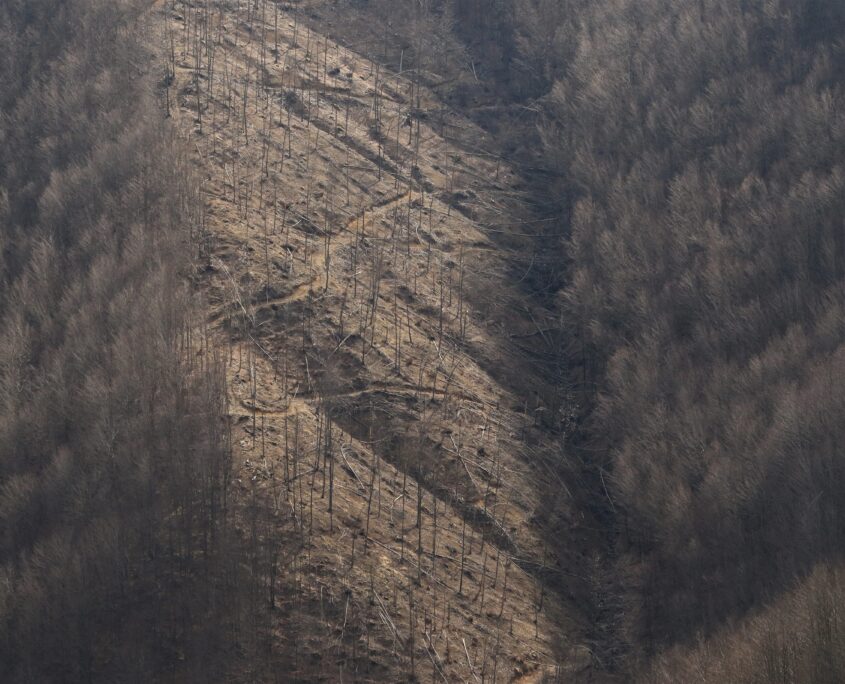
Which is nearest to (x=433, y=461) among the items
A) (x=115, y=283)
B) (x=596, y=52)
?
(x=115, y=283)

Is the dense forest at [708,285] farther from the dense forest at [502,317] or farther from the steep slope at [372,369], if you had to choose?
the steep slope at [372,369]

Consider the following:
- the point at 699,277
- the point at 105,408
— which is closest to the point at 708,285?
the point at 699,277

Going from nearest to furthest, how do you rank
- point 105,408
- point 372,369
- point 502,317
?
point 105,408, point 372,369, point 502,317

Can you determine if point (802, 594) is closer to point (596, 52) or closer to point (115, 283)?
point (115, 283)

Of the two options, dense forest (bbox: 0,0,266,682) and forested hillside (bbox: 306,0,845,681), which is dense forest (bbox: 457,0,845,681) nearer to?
forested hillside (bbox: 306,0,845,681)

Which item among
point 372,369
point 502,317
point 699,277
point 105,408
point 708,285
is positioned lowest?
point 105,408

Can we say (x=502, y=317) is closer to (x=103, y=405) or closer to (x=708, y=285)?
(x=708, y=285)

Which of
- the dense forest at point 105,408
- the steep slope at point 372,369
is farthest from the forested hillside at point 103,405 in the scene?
the steep slope at point 372,369
